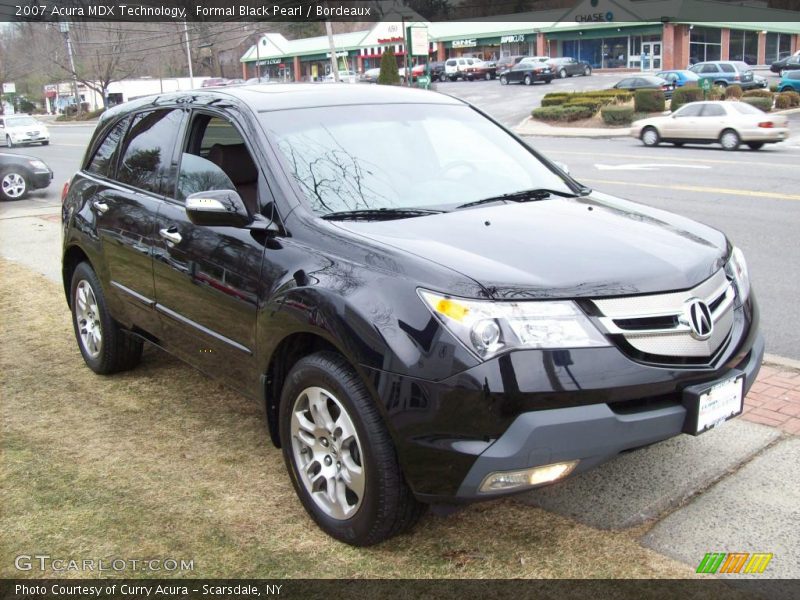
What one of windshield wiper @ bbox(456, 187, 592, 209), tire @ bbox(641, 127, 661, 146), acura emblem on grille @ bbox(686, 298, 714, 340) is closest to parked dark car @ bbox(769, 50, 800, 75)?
tire @ bbox(641, 127, 661, 146)

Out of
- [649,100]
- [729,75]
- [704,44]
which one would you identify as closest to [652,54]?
[704,44]

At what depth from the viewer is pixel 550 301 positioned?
A: 2881 millimetres

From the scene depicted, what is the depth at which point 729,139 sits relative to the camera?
878 inches

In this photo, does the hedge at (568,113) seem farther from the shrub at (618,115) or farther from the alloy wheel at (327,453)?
the alloy wheel at (327,453)

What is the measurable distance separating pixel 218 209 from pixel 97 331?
7.82 feet

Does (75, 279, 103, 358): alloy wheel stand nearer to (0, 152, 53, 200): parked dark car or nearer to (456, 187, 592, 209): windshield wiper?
(456, 187, 592, 209): windshield wiper

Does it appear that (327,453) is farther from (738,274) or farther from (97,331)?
(97,331)

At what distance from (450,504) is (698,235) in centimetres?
168

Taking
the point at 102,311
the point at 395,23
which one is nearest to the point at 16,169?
the point at 102,311

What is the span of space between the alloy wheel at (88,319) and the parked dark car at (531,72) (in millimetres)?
53080

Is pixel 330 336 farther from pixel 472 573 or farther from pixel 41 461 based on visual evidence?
pixel 41 461

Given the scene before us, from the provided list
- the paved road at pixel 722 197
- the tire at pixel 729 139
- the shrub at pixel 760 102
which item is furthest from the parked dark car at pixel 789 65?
the tire at pixel 729 139

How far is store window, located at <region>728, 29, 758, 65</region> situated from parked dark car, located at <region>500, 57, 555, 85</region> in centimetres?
1893

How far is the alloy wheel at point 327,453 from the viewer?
3.20 m
